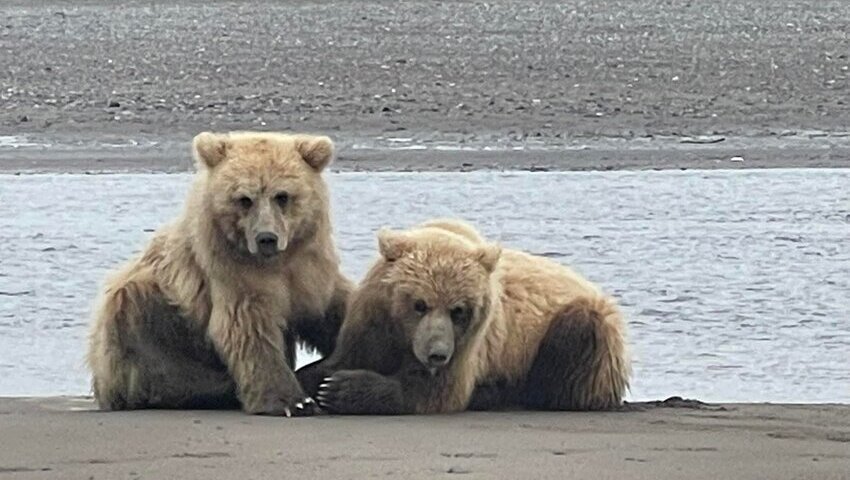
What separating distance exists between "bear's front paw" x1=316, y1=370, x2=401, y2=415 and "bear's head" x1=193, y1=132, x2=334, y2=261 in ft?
1.35

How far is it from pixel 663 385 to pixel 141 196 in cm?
620

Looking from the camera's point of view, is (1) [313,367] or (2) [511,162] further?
(2) [511,162]

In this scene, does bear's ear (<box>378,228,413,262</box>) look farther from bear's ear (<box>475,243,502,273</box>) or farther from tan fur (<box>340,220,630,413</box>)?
bear's ear (<box>475,243,502,273</box>)

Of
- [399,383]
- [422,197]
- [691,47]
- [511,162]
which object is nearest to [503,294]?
[399,383]

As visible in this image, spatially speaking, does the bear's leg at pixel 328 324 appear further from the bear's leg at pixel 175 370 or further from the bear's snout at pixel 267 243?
the bear's snout at pixel 267 243

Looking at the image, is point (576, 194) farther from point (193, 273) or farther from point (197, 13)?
point (197, 13)

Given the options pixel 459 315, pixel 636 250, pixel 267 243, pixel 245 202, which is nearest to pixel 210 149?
pixel 245 202

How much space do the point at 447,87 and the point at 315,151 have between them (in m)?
10.6

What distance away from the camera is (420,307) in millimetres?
5922

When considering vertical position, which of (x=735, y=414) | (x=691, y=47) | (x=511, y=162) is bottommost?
(x=735, y=414)

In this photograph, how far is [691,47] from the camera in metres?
18.7

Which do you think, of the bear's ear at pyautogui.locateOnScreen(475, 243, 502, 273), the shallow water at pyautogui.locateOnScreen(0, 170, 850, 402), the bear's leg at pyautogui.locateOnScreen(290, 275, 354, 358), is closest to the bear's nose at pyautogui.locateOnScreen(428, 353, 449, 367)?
the bear's ear at pyautogui.locateOnScreen(475, 243, 502, 273)

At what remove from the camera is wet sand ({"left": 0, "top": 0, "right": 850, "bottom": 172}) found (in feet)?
48.4

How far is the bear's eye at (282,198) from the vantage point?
5.91 metres
